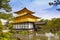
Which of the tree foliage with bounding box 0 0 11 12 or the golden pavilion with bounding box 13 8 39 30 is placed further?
the golden pavilion with bounding box 13 8 39 30

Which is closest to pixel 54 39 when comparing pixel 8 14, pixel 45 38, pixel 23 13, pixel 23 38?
pixel 45 38

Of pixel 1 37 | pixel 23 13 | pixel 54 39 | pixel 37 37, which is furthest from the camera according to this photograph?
pixel 23 13

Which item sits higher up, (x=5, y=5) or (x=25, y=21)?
(x=5, y=5)

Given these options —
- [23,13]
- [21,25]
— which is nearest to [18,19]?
[21,25]

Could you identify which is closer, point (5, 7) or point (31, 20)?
point (5, 7)

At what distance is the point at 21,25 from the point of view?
26266mm

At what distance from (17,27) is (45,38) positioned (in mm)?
12149

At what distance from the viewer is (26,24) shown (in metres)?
26.3

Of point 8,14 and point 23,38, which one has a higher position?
point 8,14

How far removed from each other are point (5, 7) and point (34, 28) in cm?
1427

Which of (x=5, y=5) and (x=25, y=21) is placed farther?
(x=25, y=21)

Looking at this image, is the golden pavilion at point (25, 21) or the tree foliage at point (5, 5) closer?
the tree foliage at point (5, 5)

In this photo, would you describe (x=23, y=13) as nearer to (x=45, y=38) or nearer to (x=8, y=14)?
(x=45, y=38)

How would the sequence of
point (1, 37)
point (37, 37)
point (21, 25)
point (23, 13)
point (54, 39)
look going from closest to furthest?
point (1, 37), point (54, 39), point (37, 37), point (21, 25), point (23, 13)
